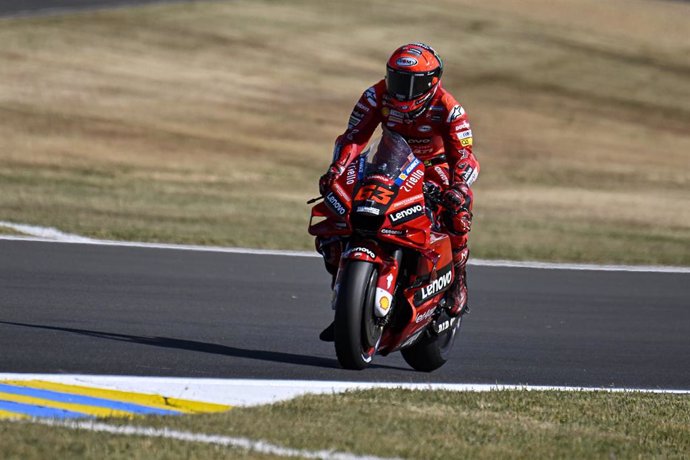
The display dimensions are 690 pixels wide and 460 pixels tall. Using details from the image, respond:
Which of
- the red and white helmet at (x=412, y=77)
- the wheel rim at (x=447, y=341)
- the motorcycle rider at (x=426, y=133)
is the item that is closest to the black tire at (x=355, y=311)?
the motorcycle rider at (x=426, y=133)

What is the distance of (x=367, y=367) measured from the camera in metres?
7.82

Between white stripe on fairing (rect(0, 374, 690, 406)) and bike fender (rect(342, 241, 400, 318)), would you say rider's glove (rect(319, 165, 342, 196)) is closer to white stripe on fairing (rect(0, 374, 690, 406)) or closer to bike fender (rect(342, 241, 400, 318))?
bike fender (rect(342, 241, 400, 318))

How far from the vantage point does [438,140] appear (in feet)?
26.6

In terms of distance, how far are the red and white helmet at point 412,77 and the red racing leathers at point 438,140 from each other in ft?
0.38

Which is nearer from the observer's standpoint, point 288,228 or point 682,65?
point 288,228

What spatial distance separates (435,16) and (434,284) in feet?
124

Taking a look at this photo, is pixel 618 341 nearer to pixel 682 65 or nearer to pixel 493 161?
pixel 493 161

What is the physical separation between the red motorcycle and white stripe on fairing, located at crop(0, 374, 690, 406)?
0.33 meters

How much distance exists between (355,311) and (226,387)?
822 mm

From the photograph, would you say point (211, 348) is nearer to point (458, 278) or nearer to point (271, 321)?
point (271, 321)

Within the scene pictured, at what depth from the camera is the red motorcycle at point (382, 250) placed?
23.1 ft

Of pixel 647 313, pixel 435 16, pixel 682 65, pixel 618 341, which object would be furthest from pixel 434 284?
pixel 435 16

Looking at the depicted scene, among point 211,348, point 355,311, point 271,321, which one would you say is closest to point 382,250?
point 355,311

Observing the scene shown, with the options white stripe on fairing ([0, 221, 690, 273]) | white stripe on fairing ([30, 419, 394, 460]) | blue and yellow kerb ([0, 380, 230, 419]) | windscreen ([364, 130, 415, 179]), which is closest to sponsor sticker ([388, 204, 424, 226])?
windscreen ([364, 130, 415, 179])
